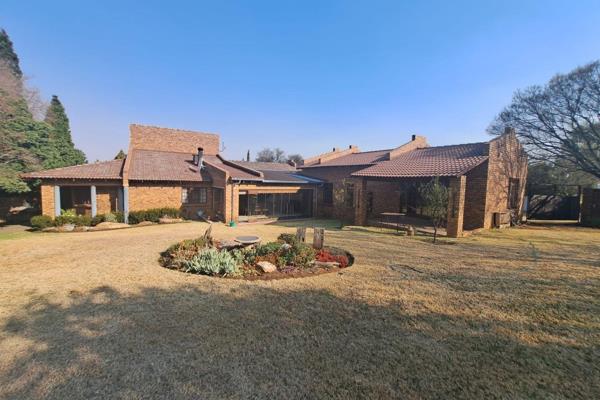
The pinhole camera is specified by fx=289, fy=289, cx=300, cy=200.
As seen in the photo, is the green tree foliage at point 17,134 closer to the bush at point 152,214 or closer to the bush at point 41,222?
the bush at point 41,222

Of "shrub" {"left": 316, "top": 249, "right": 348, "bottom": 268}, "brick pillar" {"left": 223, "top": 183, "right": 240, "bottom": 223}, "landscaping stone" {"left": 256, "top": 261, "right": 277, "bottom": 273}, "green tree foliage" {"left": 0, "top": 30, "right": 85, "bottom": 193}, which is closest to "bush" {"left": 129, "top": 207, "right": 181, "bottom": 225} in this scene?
"brick pillar" {"left": 223, "top": 183, "right": 240, "bottom": 223}

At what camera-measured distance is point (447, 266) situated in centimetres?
930

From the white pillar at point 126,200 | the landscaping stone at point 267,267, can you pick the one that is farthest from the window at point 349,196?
the white pillar at point 126,200

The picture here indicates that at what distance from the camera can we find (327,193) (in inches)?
1052

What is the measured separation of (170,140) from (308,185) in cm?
1502

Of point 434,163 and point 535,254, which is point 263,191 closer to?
point 434,163

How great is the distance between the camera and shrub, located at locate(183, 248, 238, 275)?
8.62 meters

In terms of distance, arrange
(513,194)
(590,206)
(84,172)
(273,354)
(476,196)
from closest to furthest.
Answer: (273,354), (476,196), (84,172), (590,206), (513,194)

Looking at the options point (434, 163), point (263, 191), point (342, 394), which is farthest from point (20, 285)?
point (434, 163)

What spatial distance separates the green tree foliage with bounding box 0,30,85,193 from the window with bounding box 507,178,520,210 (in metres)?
34.0

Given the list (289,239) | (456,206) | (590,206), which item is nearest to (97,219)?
(289,239)

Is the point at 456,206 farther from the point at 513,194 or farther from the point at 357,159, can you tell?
the point at 357,159

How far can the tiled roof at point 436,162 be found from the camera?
16.3 meters

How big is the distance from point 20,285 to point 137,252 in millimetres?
3700
